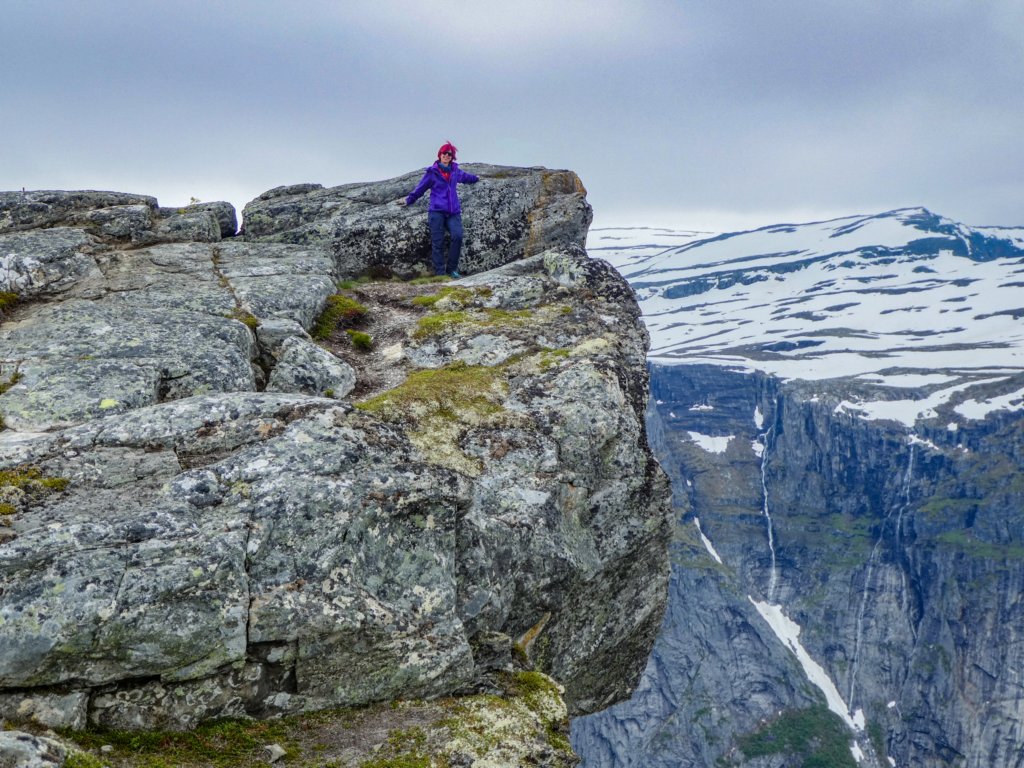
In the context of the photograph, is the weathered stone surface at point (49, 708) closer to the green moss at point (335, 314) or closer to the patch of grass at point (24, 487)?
the patch of grass at point (24, 487)

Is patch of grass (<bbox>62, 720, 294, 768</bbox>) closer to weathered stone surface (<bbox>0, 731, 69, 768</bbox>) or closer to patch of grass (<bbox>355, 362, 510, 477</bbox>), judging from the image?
weathered stone surface (<bbox>0, 731, 69, 768</bbox>)

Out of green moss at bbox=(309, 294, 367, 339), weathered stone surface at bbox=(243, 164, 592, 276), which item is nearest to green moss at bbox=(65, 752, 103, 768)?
green moss at bbox=(309, 294, 367, 339)

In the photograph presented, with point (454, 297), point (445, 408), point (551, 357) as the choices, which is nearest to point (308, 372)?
point (445, 408)

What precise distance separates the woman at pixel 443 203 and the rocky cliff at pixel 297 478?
12.2 feet

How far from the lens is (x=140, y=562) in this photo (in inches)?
404

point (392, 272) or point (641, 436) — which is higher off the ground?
point (392, 272)

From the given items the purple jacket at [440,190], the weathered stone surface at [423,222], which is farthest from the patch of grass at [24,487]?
the purple jacket at [440,190]

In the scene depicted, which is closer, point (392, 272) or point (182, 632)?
point (182, 632)

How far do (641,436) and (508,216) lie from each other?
48.9ft

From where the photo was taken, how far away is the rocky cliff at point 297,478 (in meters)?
10.1

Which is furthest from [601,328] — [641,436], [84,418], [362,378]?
[84,418]

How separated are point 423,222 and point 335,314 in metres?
9.07

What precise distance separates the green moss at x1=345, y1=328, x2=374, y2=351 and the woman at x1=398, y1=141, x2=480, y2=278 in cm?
758

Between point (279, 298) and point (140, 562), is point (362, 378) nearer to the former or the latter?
point (279, 298)
